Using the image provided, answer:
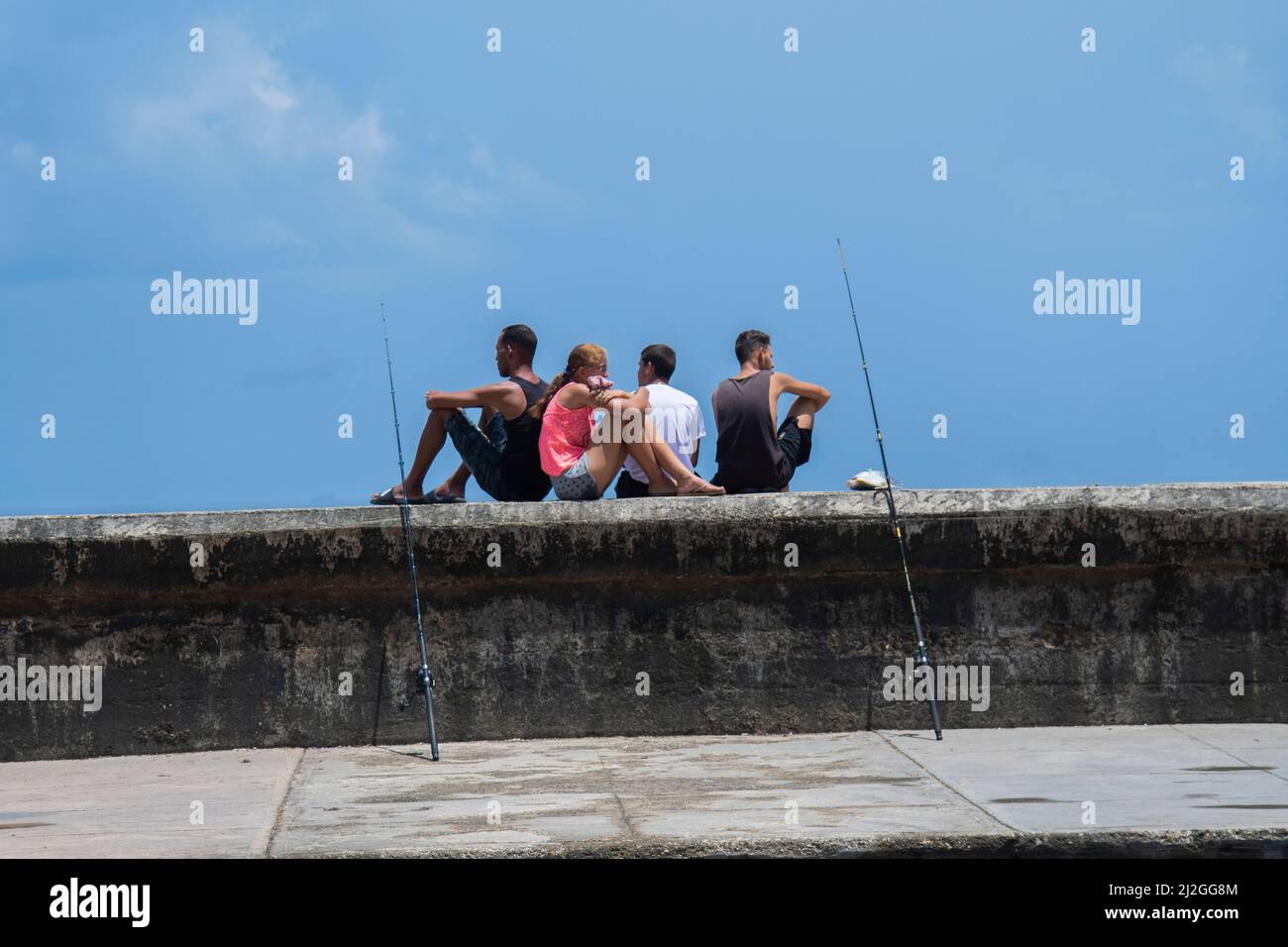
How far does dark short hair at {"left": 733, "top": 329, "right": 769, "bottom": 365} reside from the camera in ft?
28.0

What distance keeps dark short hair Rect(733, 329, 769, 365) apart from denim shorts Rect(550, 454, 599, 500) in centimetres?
142

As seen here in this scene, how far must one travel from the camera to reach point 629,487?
7.96 m

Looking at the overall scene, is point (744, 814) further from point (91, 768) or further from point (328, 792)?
point (91, 768)

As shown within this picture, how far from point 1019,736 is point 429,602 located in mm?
2522

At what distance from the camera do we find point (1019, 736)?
6680 mm

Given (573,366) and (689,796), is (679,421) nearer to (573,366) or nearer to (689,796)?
(573,366)

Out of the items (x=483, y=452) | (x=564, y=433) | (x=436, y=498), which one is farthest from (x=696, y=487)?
(x=436, y=498)

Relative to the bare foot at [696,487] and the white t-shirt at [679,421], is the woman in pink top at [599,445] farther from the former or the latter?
the white t-shirt at [679,421]

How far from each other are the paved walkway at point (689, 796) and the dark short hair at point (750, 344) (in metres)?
2.45

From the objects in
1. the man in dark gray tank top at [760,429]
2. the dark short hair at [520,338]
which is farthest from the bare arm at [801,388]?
the dark short hair at [520,338]

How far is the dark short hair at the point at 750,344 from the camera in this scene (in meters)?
8.53

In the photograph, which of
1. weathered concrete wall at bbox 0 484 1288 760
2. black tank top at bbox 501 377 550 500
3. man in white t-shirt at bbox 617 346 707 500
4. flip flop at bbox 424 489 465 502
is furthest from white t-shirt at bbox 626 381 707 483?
weathered concrete wall at bbox 0 484 1288 760

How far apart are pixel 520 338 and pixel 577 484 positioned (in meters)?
0.96
